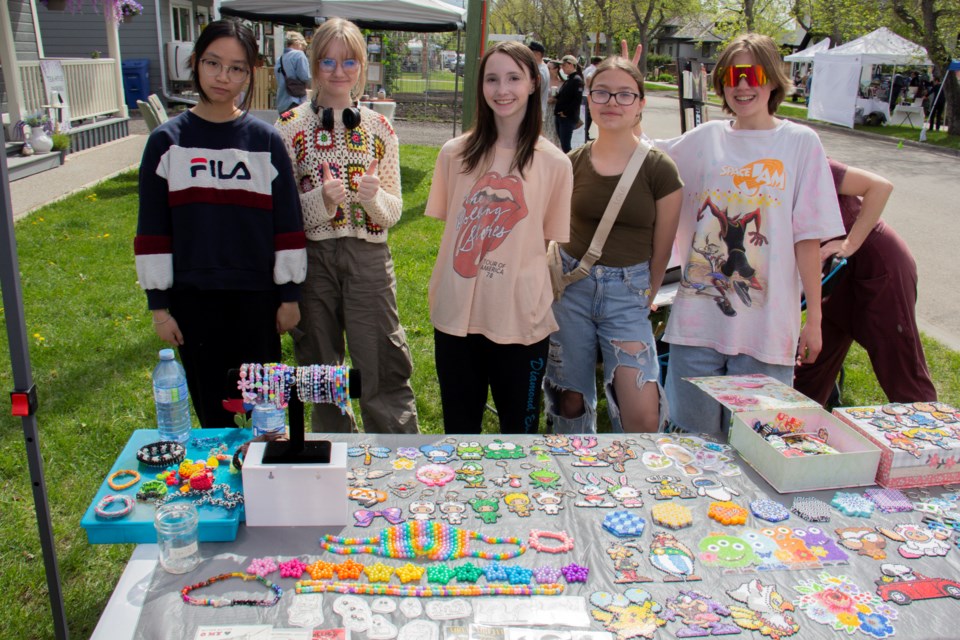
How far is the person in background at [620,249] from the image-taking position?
101 inches

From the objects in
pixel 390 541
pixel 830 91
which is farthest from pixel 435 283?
pixel 830 91

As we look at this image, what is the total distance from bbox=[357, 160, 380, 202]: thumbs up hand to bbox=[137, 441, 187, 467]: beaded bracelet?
104cm

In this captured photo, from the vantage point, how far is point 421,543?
174cm

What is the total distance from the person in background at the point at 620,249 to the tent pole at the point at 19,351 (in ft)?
5.58

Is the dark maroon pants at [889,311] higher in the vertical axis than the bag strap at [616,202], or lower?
lower

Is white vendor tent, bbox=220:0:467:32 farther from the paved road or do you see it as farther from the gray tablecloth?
the gray tablecloth

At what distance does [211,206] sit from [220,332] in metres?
0.46

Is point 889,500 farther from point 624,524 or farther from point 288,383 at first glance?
point 288,383

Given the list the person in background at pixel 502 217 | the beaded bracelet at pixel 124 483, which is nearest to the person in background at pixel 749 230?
the person in background at pixel 502 217

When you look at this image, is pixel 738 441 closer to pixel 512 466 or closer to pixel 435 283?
pixel 512 466

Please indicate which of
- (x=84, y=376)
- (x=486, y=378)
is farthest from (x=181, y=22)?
(x=486, y=378)

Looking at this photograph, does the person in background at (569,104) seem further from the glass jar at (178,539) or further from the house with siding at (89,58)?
the glass jar at (178,539)

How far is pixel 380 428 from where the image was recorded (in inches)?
125

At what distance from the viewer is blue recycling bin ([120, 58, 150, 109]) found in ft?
53.3
